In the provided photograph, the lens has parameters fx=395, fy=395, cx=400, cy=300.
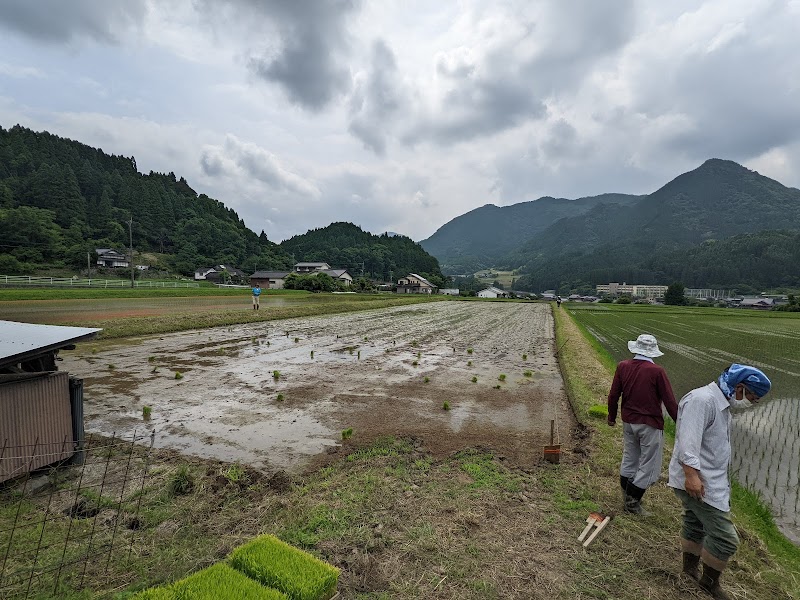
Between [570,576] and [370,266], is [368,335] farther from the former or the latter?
[370,266]

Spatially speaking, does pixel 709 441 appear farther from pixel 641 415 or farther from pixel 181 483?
pixel 181 483

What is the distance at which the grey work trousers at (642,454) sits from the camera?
427 cm

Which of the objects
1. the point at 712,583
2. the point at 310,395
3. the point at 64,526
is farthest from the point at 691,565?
the point at 310,395

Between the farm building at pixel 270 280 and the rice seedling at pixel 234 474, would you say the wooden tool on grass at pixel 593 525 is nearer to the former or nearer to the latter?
the rice seedling at pixel 234 474

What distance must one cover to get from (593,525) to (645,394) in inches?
58.0

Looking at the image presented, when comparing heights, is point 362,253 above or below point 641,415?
above

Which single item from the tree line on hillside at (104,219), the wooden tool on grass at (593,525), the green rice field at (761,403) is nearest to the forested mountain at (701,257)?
the tree line on hillside at (104,219)

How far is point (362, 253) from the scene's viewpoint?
397ft

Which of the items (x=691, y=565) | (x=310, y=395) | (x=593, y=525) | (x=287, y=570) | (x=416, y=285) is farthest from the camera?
(x=416, y=285)

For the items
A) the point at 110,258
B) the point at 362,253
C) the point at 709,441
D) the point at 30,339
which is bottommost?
the point at 709,441

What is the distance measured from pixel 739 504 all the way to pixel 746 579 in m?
1.86

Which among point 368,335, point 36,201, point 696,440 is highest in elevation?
point 36,201

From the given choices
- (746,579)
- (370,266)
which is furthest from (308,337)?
(370,266)

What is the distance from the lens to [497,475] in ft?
17.3
